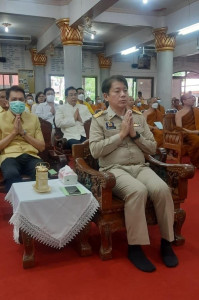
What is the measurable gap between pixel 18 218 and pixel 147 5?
6801 mm

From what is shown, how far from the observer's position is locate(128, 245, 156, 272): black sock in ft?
6.31

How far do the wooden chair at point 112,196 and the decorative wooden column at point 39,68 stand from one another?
9.70 metres

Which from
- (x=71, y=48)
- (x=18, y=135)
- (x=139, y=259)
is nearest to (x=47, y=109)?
(x=71, y=48)

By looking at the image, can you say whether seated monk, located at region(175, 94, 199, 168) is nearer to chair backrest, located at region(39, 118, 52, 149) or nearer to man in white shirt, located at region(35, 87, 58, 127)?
man in white shirt, located at region(35, 87, 58, 127)

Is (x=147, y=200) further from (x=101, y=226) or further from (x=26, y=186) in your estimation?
(x=26, y=186)

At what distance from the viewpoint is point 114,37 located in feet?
35.0

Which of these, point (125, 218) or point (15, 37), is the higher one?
point (15, 37)

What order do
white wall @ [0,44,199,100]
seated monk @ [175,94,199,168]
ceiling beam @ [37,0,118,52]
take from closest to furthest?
seated monk @ [175,94,199,168] → ceiling beam @ [37,0,118,52] → white wall @ [0,44,199,100]

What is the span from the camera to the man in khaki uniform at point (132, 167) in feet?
6.54

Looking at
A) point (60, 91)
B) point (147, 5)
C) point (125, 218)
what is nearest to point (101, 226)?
point (125, 218)

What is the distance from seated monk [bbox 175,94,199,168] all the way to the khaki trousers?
2.89 m

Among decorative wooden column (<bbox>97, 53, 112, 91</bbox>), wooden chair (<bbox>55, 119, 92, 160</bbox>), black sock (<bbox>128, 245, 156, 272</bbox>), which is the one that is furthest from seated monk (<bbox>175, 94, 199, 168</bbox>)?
decorative wooden column (<bbox>97, 53, 112, 91</bbox>)

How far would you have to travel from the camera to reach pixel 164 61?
7.96 meters

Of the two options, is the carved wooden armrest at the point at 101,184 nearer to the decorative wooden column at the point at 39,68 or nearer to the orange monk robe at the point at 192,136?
the orange monk robe at the point at 192,136
